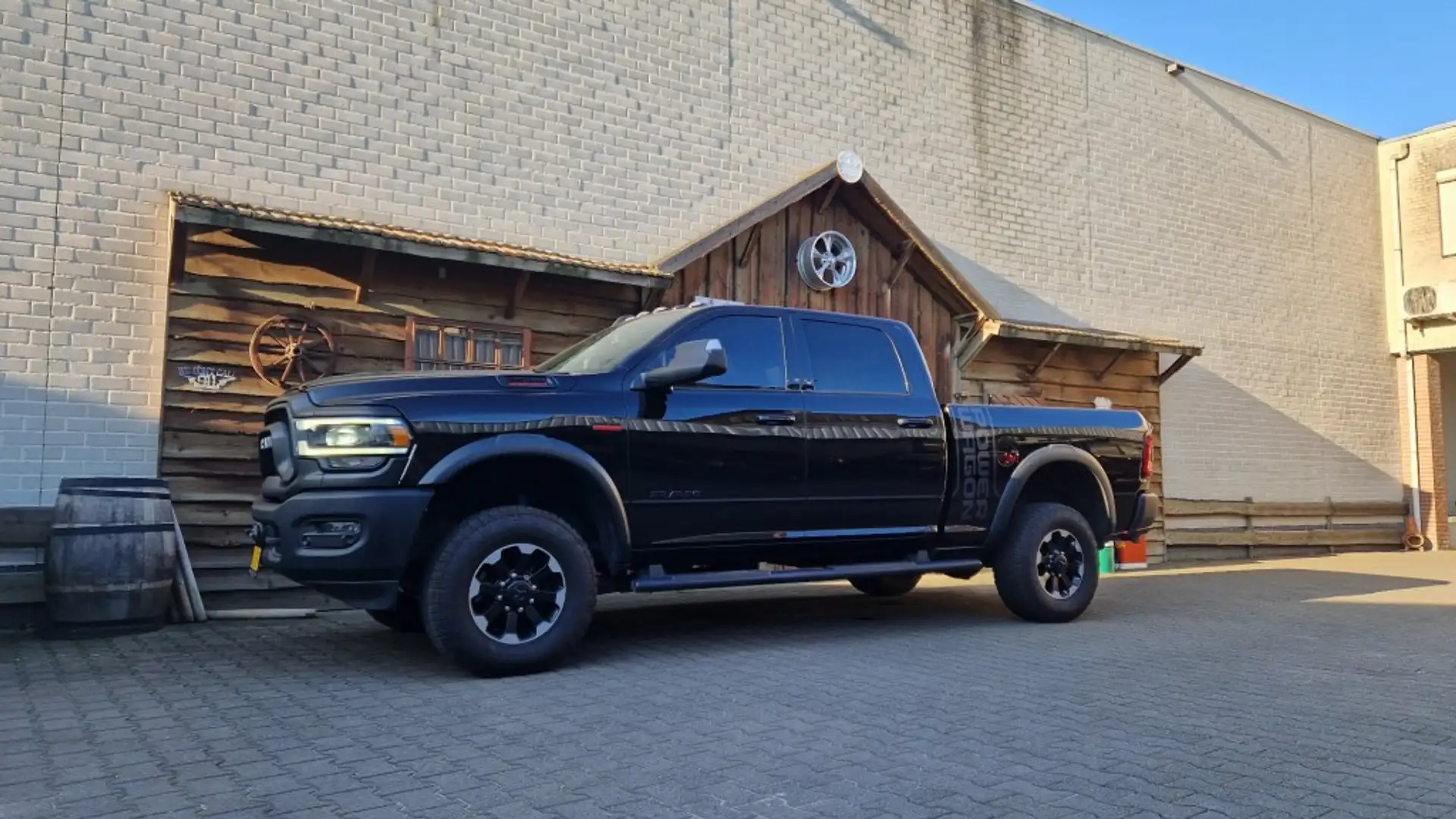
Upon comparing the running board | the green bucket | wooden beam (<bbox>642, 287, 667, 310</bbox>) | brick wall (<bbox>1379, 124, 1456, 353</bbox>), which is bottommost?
the green bucket

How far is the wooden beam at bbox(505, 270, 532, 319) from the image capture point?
8672 mm

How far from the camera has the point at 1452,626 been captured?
7.57 metres

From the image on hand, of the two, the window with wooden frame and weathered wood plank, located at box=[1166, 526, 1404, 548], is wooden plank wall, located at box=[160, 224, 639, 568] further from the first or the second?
weathered wood plank, located at box=[1166, 526, 1404, 548]

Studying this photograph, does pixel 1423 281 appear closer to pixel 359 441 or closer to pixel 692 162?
pixel 692 162

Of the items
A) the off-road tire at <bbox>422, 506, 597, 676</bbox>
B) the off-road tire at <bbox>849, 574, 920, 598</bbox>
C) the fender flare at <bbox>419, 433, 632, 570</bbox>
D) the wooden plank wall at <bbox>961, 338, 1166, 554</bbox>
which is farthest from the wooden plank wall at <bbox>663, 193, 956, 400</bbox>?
the off-road tire at <bbox>422, 506, 597, 676</bbox>

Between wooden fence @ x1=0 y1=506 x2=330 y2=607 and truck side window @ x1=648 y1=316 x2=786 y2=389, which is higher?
truck side window @ x1=648 y1=316 x2=786 y2=389

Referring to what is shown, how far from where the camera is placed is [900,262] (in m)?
11.2

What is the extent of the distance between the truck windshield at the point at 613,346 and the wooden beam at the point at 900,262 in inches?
205

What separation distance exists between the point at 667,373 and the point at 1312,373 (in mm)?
14453

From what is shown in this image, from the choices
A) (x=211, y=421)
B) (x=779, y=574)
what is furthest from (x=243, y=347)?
(x=779, y=574)

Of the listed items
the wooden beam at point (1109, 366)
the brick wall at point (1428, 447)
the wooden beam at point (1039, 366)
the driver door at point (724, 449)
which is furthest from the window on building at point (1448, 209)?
the driver door at point (724, 449)

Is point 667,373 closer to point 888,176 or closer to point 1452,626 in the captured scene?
point 1452,626

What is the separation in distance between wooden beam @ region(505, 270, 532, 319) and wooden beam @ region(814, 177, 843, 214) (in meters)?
3.51

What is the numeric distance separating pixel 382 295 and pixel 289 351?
0.88m
